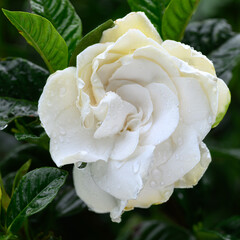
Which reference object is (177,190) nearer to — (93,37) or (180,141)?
(180,141)

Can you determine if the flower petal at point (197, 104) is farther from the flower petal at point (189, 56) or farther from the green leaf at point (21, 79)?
the green leaf at point (21, 79)

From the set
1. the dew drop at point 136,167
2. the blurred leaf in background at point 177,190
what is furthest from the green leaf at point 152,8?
the dew drop at point 136,167

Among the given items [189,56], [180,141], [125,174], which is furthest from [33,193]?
[189,56]

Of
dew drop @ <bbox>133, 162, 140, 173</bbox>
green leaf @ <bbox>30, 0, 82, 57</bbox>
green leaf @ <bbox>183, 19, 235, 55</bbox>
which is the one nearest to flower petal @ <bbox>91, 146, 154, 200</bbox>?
dew drop @ <bbox>133, 162, 140, 173</bbox>

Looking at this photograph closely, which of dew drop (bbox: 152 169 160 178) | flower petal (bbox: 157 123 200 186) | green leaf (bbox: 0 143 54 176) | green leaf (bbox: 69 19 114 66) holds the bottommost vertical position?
green leaf (bbox: 0 143 54 176)

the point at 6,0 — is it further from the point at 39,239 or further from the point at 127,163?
the point at 127,163

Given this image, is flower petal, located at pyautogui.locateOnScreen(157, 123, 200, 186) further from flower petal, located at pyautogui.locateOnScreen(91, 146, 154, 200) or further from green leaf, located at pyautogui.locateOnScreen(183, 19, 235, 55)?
green leaf, located at pyautogui.locateOnScreen(183, 19, 235, 55)

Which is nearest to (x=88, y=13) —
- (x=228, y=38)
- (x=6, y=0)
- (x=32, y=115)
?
(x=6, y=0)
